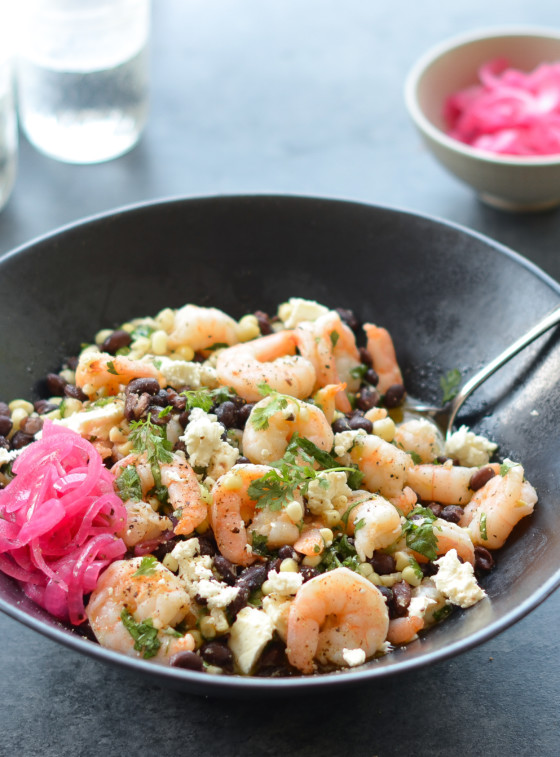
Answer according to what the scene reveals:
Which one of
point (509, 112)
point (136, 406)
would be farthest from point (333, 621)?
point (509, 112)

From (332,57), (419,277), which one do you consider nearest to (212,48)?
(332,57)

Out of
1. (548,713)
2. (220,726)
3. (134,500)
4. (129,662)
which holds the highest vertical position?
(129,662)

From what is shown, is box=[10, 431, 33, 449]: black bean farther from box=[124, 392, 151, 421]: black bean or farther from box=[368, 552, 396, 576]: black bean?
box=[368, 552, 396, 576]: black bean

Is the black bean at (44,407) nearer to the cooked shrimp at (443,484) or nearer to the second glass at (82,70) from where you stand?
the cooked shrimp at (443,484)

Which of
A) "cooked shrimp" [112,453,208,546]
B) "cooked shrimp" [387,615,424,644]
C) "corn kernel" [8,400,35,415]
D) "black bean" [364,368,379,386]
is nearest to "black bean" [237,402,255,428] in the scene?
"cooked shrimp" [112,453,208,546]

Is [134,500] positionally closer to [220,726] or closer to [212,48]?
[220,726]

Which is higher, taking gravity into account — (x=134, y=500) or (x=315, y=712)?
(x=134, y=500)

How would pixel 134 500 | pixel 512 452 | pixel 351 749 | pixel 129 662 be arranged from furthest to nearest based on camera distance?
pixel 512 452
pixel 134 500
pixel 351 749
pixel 129 662
